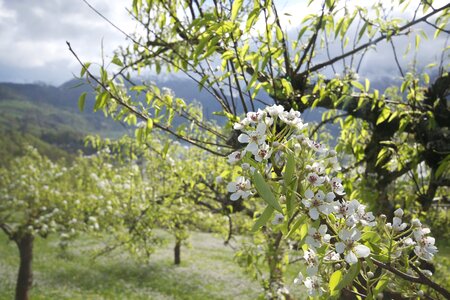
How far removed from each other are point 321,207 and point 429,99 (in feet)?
11.2

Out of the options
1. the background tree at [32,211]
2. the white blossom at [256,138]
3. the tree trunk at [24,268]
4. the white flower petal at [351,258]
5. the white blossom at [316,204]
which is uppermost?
the white blossom at [256,138]

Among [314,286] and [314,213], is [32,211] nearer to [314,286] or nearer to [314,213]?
[314,286]

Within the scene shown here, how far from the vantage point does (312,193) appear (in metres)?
1.57

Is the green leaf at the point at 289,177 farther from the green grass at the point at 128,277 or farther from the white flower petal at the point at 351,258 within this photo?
the green grass at the point at 128,277

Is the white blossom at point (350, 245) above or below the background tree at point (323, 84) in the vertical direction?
below

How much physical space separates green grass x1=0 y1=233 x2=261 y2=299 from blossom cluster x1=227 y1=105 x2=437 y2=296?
606 inches

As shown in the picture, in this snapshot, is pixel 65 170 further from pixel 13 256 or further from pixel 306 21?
pixel 306 21

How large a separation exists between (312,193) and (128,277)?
79.6 ft

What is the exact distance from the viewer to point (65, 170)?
1797cm

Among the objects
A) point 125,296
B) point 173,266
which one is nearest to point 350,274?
point 125,296

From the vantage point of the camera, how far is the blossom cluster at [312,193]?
1568mm

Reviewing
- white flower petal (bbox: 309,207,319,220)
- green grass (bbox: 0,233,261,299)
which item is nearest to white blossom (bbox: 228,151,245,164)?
white flower petal (bbox: 309,207,319,220)

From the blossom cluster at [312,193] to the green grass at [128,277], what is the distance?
Result: 15.4 meters

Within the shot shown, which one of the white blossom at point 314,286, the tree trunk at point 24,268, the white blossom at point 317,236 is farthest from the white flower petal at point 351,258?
the tree trunk at point 24,268
